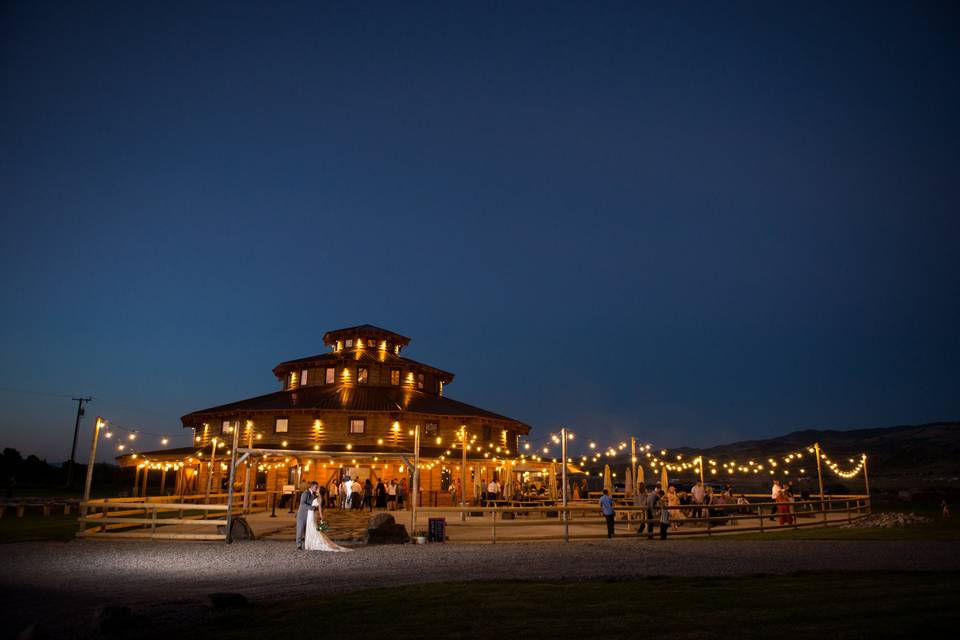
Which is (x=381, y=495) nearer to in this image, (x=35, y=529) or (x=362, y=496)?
(x=362, y=496)

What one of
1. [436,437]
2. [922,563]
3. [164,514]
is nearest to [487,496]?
[436,437]

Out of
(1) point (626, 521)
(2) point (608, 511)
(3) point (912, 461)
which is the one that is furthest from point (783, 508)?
(3) point (912, 461)

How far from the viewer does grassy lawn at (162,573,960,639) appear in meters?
7.43

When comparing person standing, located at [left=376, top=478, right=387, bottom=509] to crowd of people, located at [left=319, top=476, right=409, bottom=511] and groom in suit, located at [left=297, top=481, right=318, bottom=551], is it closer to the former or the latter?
crowd of people, located at [left=319, top=476, right=409, bottom=511]

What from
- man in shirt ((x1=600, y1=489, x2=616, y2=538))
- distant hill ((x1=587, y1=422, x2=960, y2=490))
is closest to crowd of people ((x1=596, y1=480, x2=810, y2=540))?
man in shirt ((x1=600, y1=489, x2=616, y2=538))

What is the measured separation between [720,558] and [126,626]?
12074mm

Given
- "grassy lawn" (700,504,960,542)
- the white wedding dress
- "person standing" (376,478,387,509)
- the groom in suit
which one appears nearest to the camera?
the white wedding dress

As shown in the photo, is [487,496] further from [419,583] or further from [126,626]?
[126,626]

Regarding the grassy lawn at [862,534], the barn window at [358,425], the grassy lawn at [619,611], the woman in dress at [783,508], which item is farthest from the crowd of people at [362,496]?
the grassy lawn at [619,611]

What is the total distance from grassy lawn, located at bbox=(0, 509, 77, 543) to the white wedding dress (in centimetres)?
849

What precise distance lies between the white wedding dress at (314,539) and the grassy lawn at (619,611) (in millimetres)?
7171

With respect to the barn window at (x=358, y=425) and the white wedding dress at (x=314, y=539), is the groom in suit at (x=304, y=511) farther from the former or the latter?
the barn window at (x=358, y=425)

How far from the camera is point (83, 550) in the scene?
16531 mm

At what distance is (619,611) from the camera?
8.50 metres
